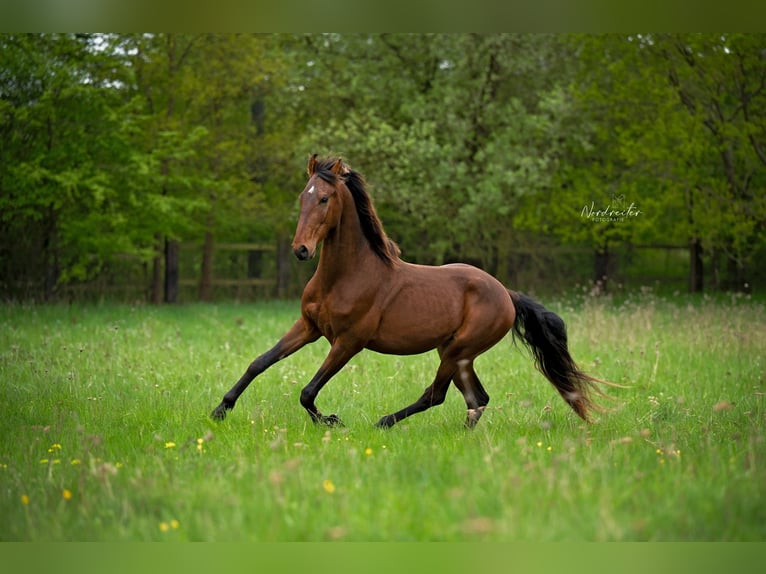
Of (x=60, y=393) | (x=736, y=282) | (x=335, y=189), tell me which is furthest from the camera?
(x=736, y=282)

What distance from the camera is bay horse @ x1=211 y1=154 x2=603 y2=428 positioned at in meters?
5.92

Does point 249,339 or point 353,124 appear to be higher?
point 353,124

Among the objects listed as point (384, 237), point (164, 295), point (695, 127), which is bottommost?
point (164, 295)

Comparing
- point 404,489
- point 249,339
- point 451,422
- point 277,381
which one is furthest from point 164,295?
point 404,489

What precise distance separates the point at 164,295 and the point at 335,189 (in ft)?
50.4

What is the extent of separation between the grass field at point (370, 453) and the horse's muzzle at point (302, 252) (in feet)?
4.07

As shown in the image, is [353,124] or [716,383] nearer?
[716,383]

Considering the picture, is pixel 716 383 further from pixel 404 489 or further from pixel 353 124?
pixel 353 124

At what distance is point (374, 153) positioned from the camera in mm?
19969

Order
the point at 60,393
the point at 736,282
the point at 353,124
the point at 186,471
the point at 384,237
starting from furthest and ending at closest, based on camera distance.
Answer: the point at 353,124
the point at 736,282
the point at 60,393
the point at 384,237
the point at 186,471

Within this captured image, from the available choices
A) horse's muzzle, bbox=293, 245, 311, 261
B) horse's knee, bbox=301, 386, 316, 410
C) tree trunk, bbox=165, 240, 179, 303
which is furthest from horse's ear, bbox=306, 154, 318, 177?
tree trunk, bbox=165, 240, 179, 303

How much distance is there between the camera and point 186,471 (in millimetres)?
4719

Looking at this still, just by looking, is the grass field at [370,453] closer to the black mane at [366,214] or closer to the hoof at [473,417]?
the hoof at [473,417]

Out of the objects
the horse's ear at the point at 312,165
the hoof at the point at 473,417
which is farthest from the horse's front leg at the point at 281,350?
the hoof at the point at 473,417
